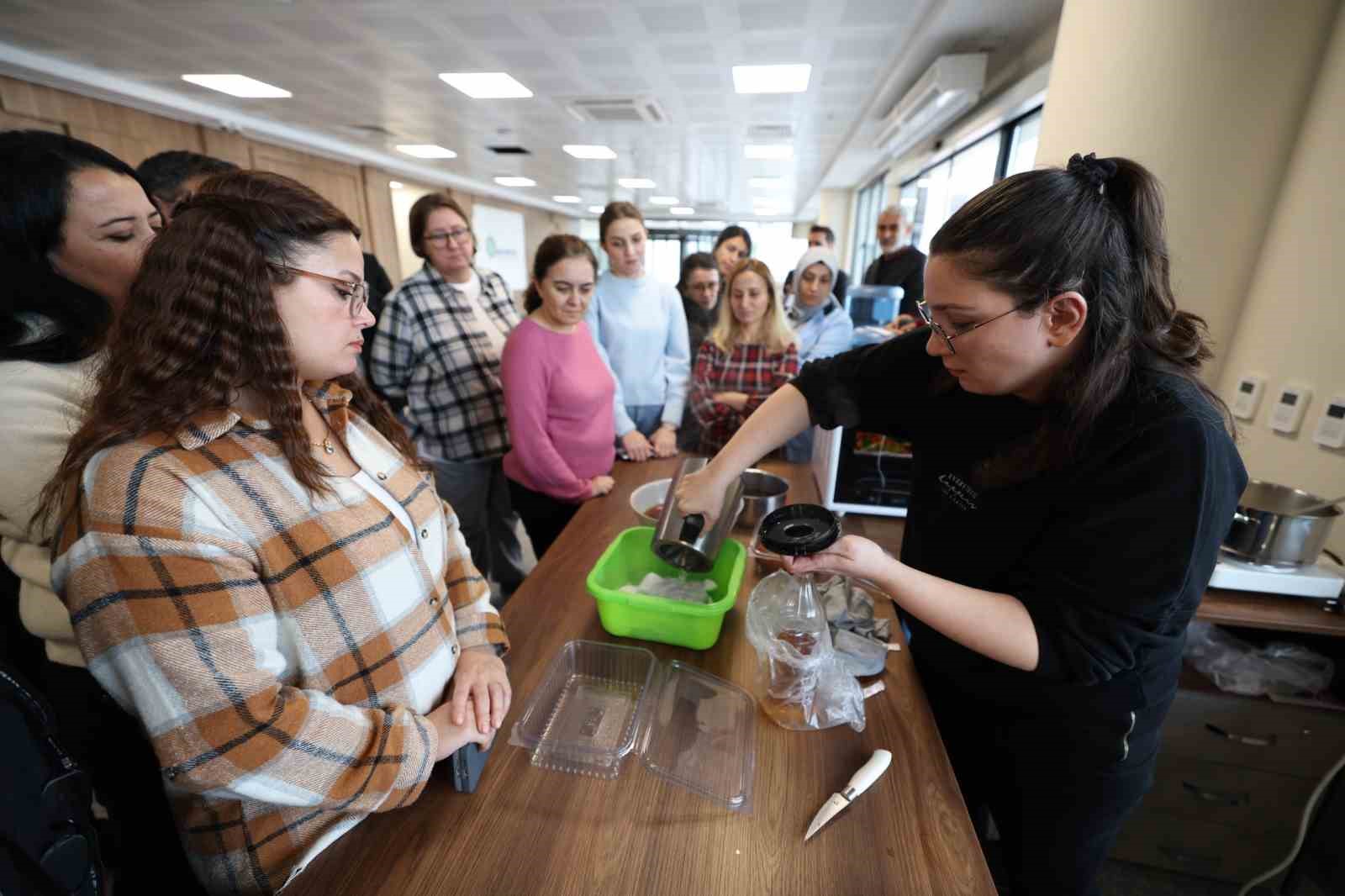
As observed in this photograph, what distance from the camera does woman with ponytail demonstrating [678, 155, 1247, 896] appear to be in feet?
2.28

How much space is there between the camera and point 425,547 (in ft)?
2.78

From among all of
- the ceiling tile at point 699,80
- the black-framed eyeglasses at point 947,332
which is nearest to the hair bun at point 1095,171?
the black-framed eyeglasses at point 947,332

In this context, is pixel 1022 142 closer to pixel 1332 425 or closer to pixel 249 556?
pixel 1332 425

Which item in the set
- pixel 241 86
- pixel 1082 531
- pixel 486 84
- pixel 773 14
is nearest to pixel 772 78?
pixel 773 14

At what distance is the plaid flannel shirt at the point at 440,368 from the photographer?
2.03 m

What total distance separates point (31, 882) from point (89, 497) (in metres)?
0.33

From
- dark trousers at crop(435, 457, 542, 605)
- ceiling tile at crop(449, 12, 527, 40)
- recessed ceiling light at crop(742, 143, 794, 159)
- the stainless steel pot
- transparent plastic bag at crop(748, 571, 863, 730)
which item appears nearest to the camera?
transparent plastic bag at crop(748, 571, 863, 730)

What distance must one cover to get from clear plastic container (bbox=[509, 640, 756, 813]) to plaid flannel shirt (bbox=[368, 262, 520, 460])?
1363 mm

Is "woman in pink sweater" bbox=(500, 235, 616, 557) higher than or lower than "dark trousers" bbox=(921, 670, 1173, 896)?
higher

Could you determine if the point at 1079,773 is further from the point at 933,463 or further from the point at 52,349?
the point at 52,349

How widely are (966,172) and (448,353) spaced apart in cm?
476

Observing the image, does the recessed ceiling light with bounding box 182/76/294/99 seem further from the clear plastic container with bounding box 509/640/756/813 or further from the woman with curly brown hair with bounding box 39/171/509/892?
the clear plastic container with bounding box 509/640/756/813

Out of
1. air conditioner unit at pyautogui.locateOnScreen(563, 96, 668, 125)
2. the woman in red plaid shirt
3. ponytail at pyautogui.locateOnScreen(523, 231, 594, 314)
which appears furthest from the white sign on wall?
ponytail at pyautogui.locateOnScreen(523, 231, 594, 314)

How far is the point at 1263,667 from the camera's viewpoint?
4.55ft
